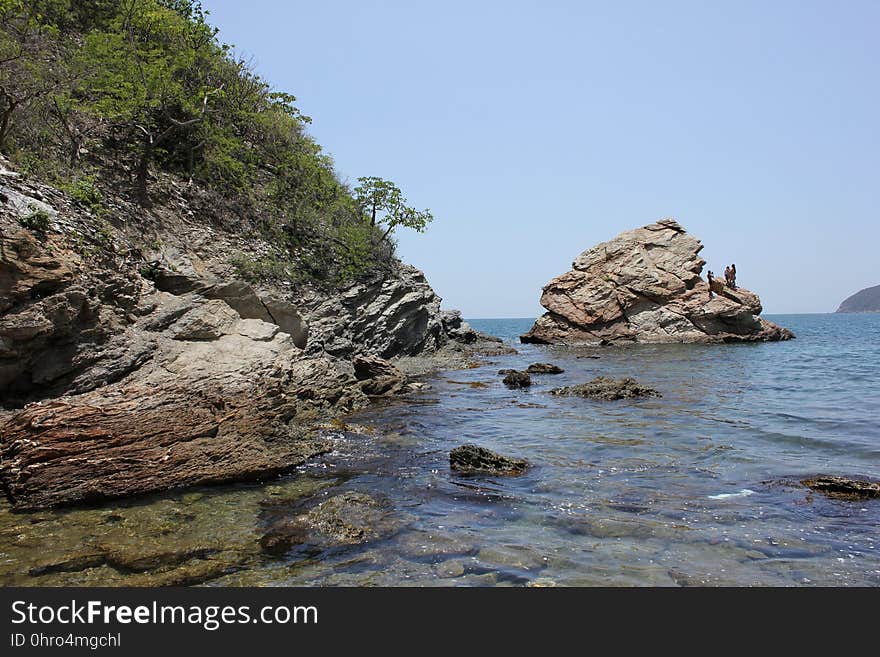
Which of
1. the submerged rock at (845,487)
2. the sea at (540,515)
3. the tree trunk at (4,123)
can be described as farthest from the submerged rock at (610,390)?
the tree trunk at (4,123)

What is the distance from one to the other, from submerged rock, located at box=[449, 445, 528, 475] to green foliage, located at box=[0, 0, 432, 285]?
1027 centimetres

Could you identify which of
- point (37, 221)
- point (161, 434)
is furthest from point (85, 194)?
point (161, 434)

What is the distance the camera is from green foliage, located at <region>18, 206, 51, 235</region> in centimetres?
1029

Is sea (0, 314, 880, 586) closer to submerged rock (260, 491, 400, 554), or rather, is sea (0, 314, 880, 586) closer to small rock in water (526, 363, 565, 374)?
submerged rock (260, 491, 400, 554)

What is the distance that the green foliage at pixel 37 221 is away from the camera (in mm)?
10289

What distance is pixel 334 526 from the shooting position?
675 cm

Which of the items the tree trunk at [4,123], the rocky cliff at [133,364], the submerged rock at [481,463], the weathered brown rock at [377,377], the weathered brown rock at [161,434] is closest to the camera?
the weathered brown rock at [161,434]

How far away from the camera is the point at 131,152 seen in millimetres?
18234

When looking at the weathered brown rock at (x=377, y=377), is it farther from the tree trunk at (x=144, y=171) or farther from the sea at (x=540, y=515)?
the tree trunk at (x=144, y=171)

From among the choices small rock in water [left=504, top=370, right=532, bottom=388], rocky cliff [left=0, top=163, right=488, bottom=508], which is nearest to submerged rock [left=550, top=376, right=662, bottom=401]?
small rock in water [left=504, top=370, right=532, bottom=388]

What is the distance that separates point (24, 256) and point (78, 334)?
1.87m

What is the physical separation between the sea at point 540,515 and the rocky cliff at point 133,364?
0.68 meters
